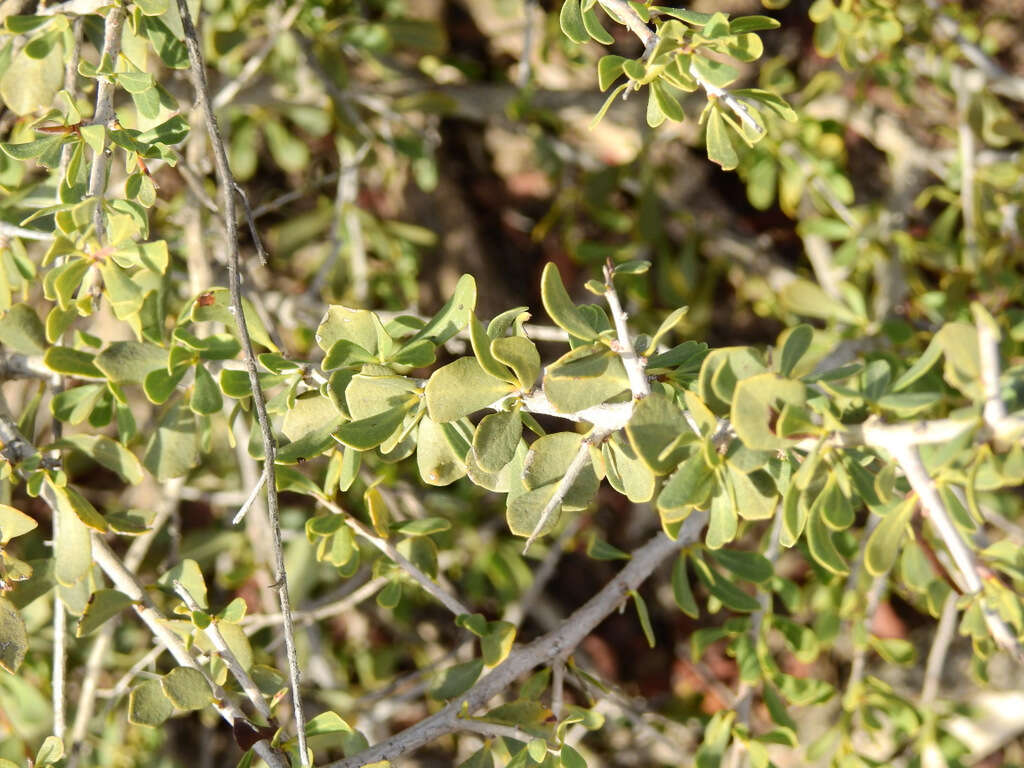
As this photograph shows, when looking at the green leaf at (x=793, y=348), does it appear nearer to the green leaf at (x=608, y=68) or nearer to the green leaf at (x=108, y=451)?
the green leaf at (x=608, y=68)

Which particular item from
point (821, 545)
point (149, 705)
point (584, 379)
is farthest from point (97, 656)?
point (821, 545)

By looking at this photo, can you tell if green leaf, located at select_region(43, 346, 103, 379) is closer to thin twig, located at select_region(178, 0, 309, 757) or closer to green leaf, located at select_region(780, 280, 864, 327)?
thin twig, located at select_region(178, 0, 309, 757)

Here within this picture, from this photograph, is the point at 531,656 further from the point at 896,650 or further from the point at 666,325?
the point at 896,650

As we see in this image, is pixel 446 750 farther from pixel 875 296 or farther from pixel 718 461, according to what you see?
pixel 718 461

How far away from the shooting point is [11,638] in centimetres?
115

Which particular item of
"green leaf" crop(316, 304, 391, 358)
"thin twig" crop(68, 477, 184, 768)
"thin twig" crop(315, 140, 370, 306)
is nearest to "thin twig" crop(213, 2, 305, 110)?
"thin twig" crop(315, 140, 370, 306)

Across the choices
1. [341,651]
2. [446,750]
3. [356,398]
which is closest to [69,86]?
[356,398]

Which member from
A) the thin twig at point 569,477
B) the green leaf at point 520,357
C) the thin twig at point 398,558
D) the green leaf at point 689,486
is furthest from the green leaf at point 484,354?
the thin twig at point 398,558

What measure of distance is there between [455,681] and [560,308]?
2.13 feet

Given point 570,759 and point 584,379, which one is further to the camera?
point 570,759

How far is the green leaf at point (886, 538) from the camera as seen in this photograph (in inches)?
40.2

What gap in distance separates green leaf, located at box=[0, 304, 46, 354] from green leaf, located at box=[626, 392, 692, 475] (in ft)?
2.96

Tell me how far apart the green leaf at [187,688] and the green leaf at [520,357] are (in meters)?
0.57

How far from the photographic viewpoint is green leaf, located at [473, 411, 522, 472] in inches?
39.6
